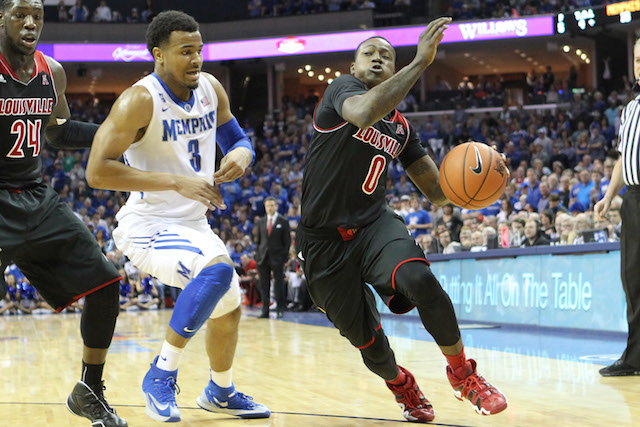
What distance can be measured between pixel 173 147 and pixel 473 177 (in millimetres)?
1542

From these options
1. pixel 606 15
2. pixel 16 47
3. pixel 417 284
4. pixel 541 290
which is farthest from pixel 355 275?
pixel 606 15

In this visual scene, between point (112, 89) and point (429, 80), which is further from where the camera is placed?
point (112, 89)

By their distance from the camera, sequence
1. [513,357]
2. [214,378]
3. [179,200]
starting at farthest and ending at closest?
[513,357] → [214,378] → [179,200]

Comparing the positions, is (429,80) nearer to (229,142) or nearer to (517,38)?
(517,38)

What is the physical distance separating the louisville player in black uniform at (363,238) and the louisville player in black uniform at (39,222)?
1067 mm

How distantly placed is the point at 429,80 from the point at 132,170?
2465 cm

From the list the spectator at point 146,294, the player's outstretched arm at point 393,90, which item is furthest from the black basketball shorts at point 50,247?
the spectator at point 146,294

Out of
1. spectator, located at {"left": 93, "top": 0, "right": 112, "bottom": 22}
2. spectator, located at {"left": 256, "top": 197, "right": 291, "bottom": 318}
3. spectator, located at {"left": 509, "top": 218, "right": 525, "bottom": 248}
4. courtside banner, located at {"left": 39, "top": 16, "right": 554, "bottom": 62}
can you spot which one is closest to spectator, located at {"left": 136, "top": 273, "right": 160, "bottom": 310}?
spectator, located at {"left": 256, "top": 197, "right": 291, "bottom": 318}

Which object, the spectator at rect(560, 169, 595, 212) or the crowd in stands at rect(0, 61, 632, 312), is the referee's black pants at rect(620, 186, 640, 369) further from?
the spectator at rect(560, 169, 595, 212)

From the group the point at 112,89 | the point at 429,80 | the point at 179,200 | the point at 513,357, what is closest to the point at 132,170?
the point at 179,200

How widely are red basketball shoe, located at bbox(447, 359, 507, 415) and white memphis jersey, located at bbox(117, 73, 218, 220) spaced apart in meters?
1.56

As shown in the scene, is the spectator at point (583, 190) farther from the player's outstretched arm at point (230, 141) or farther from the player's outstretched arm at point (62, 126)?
the player's outstretched arm at point (62, 126)

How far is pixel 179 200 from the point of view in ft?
13.0

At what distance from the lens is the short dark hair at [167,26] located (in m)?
3.82
